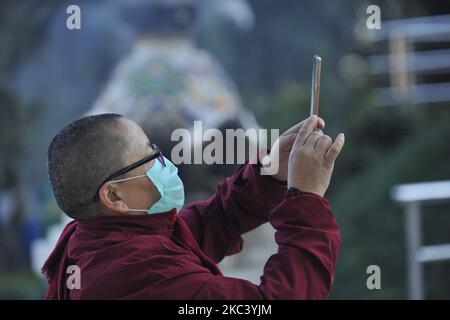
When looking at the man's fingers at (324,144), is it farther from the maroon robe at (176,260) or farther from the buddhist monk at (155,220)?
the maroon robe at (176,260)

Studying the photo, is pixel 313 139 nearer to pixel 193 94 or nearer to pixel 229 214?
pixel 229 214

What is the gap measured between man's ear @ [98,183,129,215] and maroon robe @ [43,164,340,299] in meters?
0.02

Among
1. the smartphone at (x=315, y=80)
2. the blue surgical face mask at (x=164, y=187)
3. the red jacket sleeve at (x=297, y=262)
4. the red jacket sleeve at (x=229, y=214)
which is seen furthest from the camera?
the red jacket sleeve at (x=229, y=214)

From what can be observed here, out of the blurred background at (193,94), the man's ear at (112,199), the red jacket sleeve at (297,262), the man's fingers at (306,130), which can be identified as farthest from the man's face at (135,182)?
the blurred background at (193,94)

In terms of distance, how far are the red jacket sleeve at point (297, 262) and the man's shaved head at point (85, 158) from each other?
1.07ft

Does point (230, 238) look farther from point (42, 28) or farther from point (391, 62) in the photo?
point (391, 62)

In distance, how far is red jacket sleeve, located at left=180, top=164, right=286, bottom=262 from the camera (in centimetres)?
180

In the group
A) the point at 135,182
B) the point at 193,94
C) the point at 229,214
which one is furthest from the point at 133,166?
the point at 193,94

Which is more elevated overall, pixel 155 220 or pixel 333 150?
pixel 333 150

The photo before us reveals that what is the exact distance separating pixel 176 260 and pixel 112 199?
231 mm

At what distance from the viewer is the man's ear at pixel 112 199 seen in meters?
1.56

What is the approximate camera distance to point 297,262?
1.39 meters

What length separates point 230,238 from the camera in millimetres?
1872
